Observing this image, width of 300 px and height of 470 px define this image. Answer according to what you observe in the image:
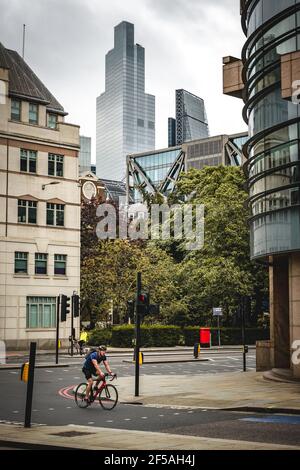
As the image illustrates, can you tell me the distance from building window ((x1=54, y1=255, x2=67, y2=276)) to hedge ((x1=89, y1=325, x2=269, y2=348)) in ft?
20.5

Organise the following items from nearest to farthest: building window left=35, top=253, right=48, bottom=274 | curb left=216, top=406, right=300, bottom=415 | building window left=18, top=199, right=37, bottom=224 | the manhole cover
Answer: the manhole cover
curb left=216, top=406, right=300, bottom=415
building window left=18, top=199, right=37, bottom=224
building window left=35, top=253, right=48, bottom=274

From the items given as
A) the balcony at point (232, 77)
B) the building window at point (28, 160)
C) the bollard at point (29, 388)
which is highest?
the building window at point (28, 160)

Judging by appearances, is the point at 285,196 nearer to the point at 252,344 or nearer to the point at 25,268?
the point at 25,268

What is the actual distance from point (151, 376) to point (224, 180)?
1520 inches

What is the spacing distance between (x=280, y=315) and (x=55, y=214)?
98.2ft

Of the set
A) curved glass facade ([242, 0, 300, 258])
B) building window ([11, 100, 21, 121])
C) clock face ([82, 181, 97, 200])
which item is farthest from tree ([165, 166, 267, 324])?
clock face ([82, 181, 97, 200])

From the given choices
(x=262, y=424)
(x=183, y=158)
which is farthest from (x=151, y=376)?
(x=183, y=158)

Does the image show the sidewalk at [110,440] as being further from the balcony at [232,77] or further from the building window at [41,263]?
the building window at [41,263]

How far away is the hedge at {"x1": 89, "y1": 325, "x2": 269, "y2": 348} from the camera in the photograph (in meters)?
58.4

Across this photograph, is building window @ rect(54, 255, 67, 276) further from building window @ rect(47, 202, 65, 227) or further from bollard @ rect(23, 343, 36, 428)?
bollard @ rect(23, 343, 36, 428)

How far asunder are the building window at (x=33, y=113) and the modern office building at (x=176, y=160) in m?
53.2

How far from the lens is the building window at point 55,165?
56.4 metres

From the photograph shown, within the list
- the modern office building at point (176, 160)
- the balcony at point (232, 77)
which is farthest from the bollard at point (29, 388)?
the modern office building at point (176, 160)

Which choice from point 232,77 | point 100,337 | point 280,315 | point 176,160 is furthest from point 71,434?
point 176,160
